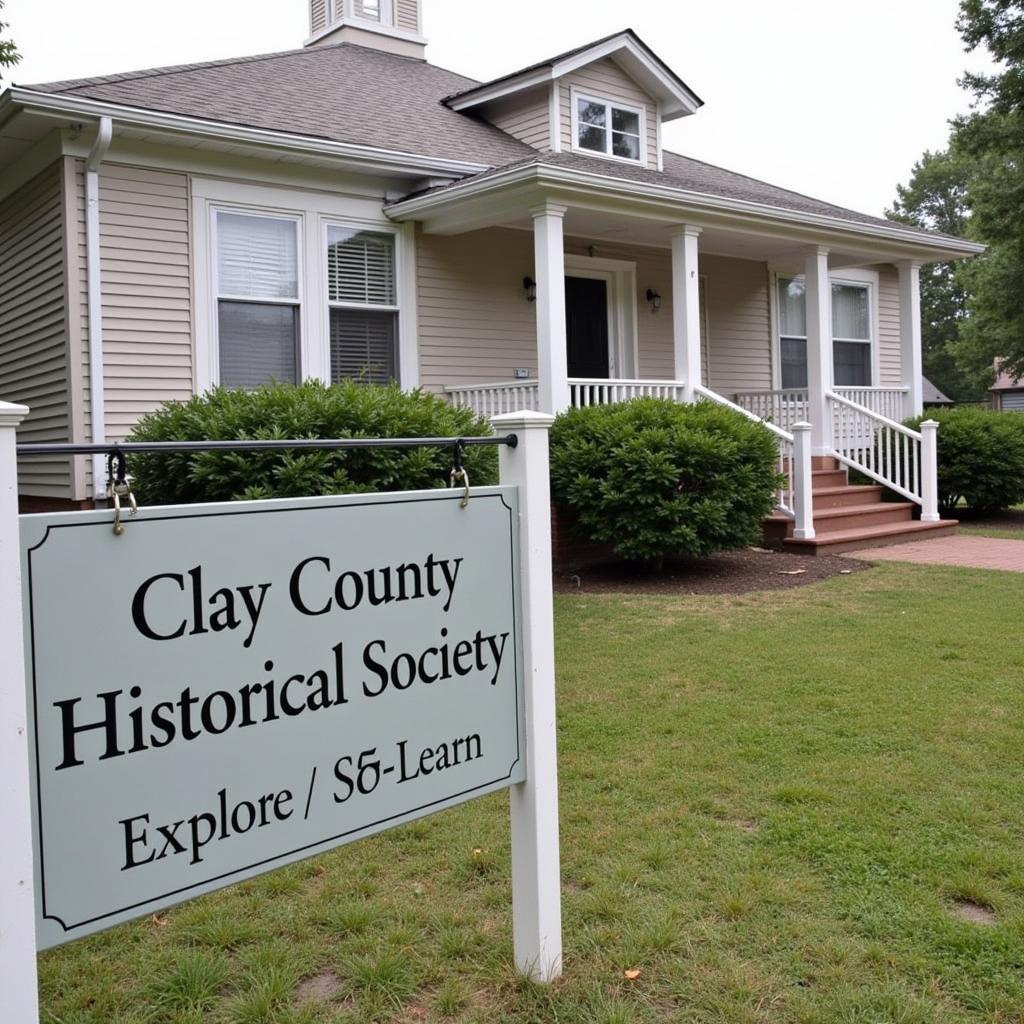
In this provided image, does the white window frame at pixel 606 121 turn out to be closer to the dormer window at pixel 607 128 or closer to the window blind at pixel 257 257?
the dormer window at pixel 607 128

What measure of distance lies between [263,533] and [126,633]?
0.34 m

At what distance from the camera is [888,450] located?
12.1 metres

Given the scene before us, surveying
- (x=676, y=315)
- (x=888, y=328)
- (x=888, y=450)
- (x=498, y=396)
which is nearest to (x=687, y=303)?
(x=676, y=315)

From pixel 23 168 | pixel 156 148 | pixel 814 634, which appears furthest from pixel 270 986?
pixel 23 168

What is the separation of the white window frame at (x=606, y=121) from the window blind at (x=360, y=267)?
3.19 metres

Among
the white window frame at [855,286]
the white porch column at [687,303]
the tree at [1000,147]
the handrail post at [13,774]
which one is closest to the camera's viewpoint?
the handrail post at [13,774]

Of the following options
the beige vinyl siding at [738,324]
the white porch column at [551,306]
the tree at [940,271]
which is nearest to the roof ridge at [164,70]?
the white porch column at [551,306]

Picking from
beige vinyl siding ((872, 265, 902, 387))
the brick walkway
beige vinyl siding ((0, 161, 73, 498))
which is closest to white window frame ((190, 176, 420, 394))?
beige vinyl siding ((0, 161, 73, 498))

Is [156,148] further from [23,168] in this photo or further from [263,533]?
[263,533]

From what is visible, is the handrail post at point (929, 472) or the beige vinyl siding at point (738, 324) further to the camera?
the beige vinyl siding at point (738, 324)

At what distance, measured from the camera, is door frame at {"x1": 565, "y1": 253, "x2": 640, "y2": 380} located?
12594 mm

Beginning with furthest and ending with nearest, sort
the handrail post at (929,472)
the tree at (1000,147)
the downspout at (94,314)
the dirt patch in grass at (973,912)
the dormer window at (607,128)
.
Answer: the tree at (1000,147), the dormer window at (607,128), the handrail post at (929,472), the downspout at (94,314), the dirt patch in grass at (973,912)

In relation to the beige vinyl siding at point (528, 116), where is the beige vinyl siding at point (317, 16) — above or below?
above

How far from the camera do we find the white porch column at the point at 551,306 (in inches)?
375
